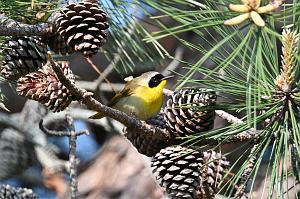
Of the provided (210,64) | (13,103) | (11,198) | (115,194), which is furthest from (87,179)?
(11,198)

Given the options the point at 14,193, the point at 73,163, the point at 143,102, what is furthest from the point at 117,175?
the point at 73,163

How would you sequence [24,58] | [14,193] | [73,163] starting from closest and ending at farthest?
[24,58]
[73,163]
[14,193]

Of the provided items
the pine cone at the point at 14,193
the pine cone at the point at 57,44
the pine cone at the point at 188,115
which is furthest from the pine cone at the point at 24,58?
the pine cone at the point at 14,193

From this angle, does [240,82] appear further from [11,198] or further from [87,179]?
[87,179]

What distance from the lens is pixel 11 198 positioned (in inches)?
74.4

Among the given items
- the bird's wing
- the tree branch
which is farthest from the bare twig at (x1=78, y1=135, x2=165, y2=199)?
the tree branch

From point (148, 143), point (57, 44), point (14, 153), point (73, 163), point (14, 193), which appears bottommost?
point (14, 153)

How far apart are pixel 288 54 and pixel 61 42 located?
51 centimetres

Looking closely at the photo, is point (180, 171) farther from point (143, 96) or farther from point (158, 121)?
point (143, 96)

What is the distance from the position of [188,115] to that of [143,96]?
0.90 metres

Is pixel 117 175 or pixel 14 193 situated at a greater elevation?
pixel 14 193

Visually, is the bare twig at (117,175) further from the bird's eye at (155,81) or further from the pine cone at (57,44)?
the pine cone at (57,44)

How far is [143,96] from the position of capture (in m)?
2.25

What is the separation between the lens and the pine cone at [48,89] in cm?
122
